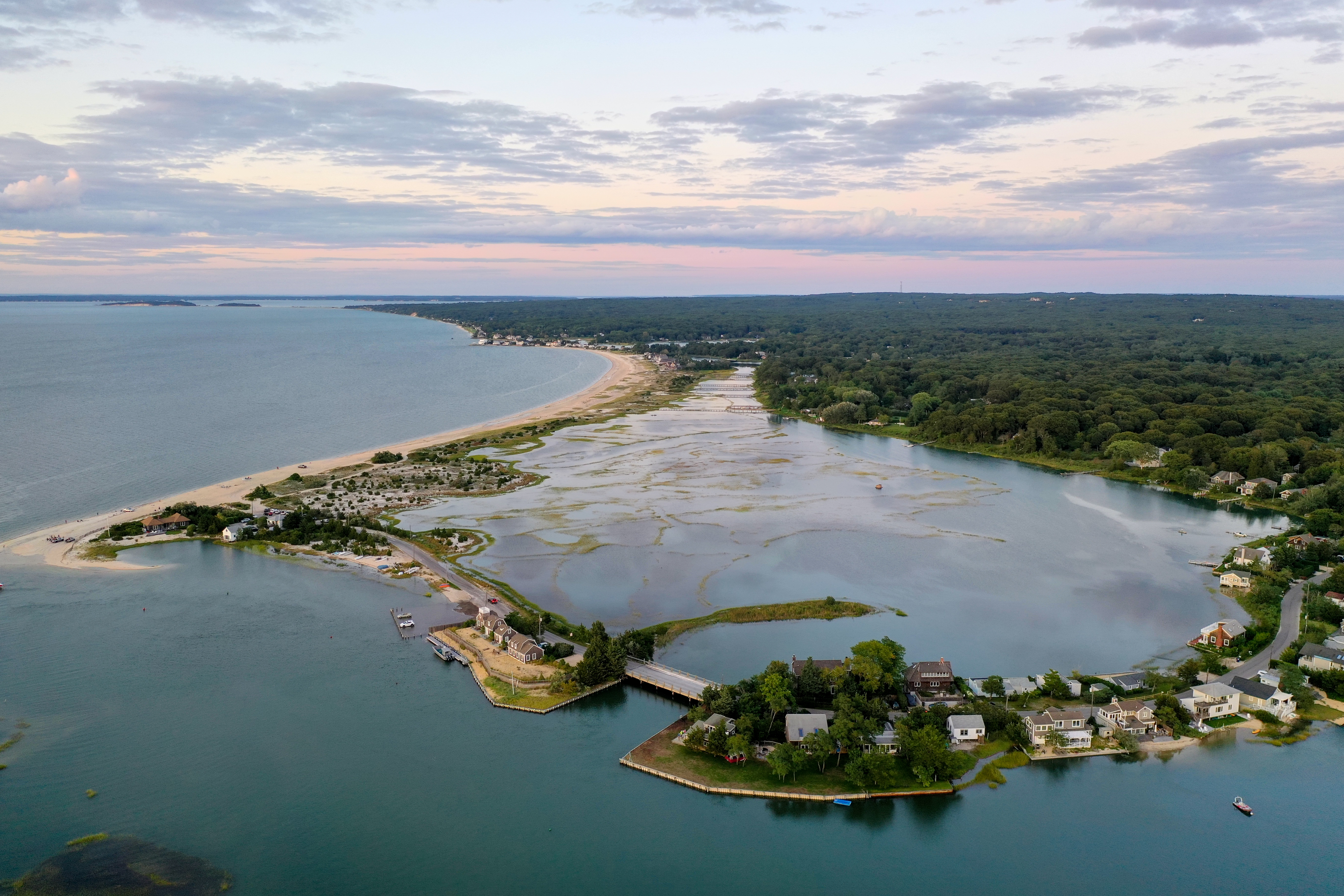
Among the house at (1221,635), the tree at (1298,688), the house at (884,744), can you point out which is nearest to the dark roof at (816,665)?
the house at (884,744)

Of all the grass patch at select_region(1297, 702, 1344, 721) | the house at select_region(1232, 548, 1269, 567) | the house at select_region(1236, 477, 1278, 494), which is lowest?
the grass patch at select_region(1297, 702, 1344, 721)

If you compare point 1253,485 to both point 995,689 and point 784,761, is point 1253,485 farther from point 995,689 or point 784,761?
point 784,761

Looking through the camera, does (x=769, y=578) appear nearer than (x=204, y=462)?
Yes

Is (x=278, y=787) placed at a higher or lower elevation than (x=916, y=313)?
lower

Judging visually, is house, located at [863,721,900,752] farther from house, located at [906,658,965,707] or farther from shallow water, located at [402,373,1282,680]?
shallow water, located at [402,373,1282,680]

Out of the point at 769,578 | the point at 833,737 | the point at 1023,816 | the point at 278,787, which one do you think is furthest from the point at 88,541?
the point at 1023,816

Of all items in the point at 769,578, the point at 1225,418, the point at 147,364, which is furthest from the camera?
the point at 147,364

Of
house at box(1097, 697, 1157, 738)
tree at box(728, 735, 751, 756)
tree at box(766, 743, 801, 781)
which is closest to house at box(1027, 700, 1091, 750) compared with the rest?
house at box(1097, 697, 1157, 738)

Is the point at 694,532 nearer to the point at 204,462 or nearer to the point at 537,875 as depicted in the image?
the point at 537,875
